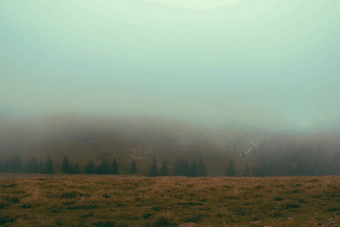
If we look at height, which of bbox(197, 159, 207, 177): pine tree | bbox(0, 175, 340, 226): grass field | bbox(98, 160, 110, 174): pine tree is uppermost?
bbox(0, 175, 340, 226): grass field

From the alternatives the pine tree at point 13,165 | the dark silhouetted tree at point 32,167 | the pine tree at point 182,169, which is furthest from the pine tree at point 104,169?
the pine tree at point 13,165

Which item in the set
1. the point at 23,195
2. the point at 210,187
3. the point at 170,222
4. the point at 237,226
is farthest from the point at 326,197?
the point at 23,195

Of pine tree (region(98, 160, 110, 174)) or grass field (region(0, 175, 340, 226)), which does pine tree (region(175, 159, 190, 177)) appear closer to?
pine tree (region(98, 160, 110, 174))

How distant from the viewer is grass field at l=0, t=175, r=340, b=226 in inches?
717

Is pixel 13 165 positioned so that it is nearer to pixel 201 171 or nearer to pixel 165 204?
pixel 201 171

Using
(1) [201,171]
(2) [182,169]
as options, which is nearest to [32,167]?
(2) [182,169]

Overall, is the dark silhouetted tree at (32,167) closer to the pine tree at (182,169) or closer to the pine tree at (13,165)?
the pine tree at (13,165)

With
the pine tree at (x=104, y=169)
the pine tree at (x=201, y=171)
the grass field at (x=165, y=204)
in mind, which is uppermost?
the grass field at (x=165, y=204)

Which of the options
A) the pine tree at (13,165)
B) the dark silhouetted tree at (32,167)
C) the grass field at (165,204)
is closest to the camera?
the grass field at (165,204)

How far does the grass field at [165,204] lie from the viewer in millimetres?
18203

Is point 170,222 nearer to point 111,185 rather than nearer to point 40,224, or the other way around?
point 40,224

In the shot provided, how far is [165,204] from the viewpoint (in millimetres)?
22250

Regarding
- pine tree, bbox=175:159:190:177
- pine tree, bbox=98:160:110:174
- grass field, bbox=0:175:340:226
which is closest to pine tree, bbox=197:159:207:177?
pine tree, bbox=175:159:190:177

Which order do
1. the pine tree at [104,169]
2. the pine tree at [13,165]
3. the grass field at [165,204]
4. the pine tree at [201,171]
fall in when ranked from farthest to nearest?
the pine tree at [201,171] < the pine tree at [13,165] < the pine tree at [104,169] < the grass field at [165,204]
